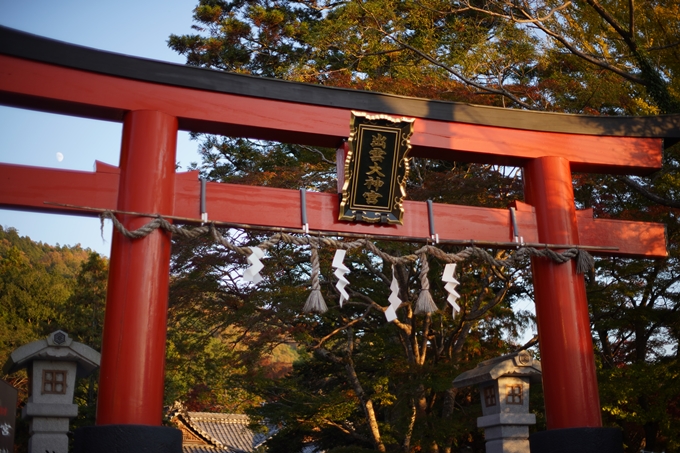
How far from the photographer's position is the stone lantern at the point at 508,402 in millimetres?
7340

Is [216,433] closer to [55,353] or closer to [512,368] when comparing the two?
[55,353]

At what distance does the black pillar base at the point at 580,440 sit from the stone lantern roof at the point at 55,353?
4665mm

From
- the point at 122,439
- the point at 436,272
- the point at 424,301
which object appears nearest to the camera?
the point at 122,439

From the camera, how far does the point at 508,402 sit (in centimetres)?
746

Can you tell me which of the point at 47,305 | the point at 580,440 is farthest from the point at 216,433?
the point at 580,440

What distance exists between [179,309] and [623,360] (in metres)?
8.38

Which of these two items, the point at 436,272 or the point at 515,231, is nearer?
the point at 515,231

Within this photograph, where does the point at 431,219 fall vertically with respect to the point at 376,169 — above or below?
below

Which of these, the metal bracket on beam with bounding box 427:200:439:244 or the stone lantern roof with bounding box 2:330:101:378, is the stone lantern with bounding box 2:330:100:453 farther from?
the metal bracket on beam with bounding box 427:200:439:244

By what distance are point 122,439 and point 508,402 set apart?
415 cm

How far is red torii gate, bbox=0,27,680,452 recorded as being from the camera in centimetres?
541

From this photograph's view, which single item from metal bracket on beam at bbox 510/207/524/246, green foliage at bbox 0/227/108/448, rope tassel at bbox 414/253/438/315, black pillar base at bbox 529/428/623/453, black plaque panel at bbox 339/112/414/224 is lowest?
black pillar base at bbox 529/428/623/453

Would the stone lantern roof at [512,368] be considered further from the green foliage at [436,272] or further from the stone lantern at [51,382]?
the stone lantern at [51,382]

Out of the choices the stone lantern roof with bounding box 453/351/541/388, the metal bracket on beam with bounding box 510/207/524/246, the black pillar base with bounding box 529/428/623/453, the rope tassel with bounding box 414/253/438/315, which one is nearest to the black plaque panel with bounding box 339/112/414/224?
the rope tassel with bounding box 414/253/438/315
